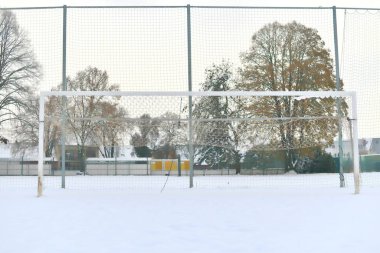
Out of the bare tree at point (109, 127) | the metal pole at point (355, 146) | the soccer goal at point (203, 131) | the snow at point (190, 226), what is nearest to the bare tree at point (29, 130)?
the soccer goal at point (203, 131)

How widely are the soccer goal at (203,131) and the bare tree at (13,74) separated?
79.8 inches

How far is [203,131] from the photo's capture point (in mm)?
9234

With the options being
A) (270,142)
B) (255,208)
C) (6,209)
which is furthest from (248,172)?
(6,209)

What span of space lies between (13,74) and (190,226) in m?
16.1

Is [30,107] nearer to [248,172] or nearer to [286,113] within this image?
[248,172]

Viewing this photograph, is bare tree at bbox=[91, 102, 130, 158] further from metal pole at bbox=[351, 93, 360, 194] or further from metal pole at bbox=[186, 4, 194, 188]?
metal pole at bbox=[351, 93, 360, 194]

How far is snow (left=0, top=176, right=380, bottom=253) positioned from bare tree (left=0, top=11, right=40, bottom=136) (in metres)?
10.0

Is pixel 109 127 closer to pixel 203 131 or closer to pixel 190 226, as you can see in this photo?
pixel 203 131

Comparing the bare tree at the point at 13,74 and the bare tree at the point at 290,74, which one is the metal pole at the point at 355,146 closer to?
the bare tree at the point at 290,74

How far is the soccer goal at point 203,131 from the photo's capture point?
8.20 m

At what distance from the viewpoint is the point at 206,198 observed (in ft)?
21.6

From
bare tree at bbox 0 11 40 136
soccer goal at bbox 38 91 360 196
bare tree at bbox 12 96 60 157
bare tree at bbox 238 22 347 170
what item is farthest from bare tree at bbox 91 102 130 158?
bare tree at bbox 238 22 347 170


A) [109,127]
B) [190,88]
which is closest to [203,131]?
[190,88]

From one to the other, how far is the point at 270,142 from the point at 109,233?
8.54 metres
